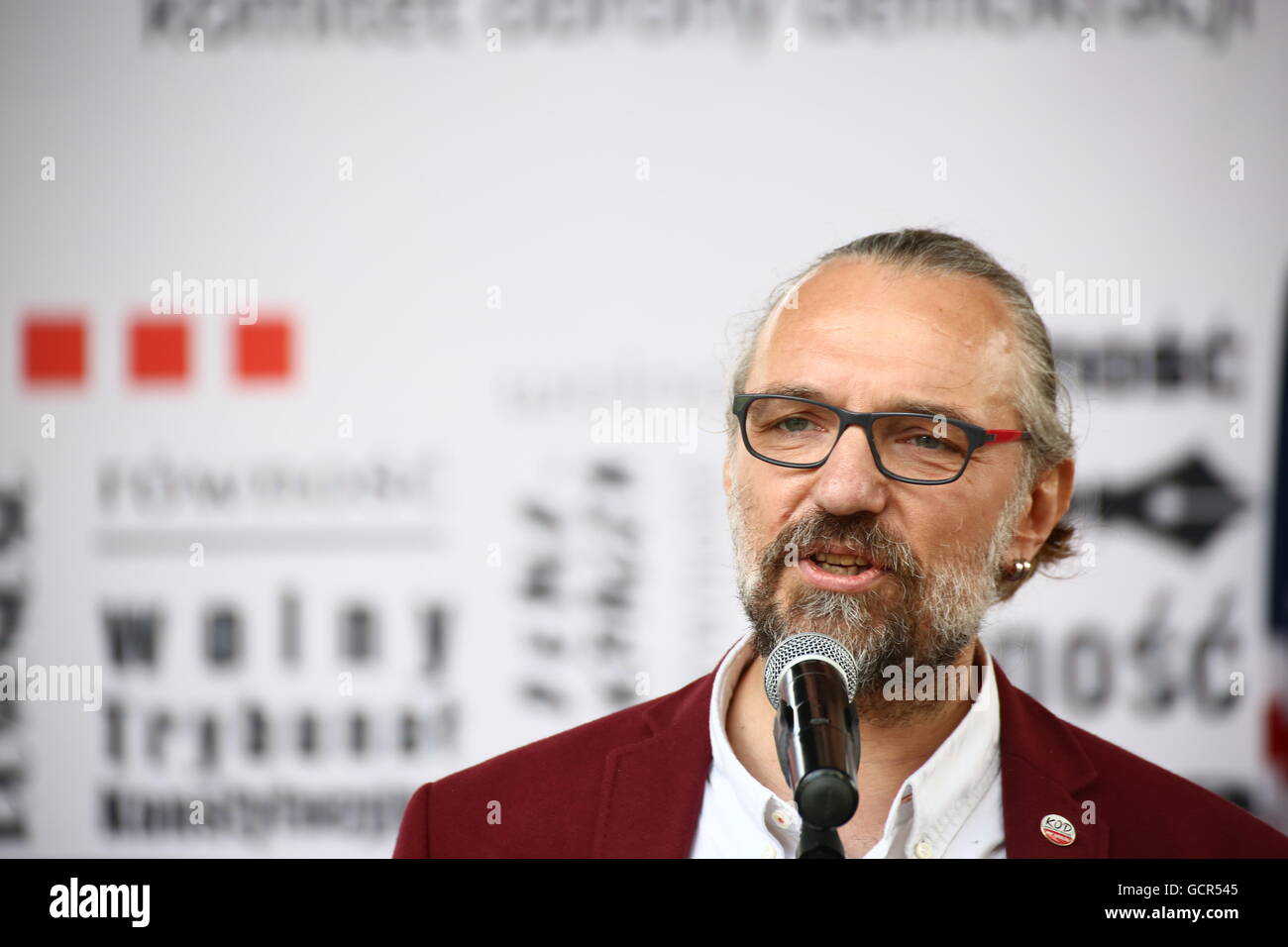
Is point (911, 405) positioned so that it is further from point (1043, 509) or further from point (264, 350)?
point (264, 350)

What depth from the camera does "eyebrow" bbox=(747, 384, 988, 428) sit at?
6.05ft

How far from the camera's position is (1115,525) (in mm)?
3121

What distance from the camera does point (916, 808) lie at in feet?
5.95

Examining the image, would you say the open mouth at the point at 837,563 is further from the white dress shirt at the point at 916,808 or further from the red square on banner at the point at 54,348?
the red square on banner at the point at 54,348

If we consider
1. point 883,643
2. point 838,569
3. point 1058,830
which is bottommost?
point 1058,830

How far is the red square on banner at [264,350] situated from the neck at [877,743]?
1.87 m

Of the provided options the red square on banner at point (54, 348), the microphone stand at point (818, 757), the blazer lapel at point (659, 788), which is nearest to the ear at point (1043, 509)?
the blazer lapel at point (659, 788)

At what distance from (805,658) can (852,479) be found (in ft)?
1.95

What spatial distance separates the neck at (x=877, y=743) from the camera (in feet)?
6.28

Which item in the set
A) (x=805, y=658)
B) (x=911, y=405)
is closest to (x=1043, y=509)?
(x=911, y=405)

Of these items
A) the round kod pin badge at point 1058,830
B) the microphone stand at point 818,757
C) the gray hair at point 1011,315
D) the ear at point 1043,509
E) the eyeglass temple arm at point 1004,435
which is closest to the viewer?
the microphone stand at point 818,757

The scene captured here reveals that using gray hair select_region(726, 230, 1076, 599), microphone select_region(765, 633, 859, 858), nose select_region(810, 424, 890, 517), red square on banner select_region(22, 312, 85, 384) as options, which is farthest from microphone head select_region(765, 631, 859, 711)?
red square on banner select_region(22, 312, 85, 384)

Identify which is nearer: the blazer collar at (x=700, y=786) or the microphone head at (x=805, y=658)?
the microphone head at (x=805, y=658)
